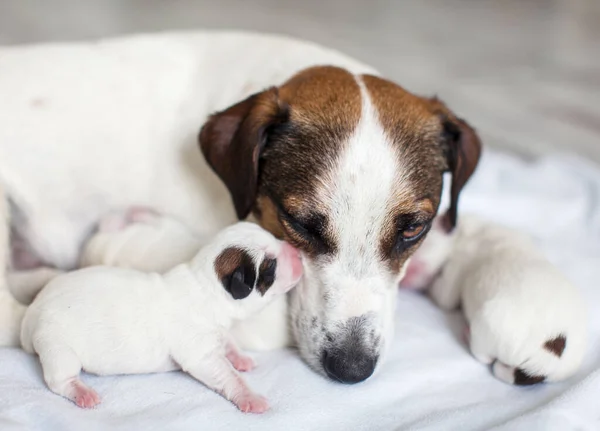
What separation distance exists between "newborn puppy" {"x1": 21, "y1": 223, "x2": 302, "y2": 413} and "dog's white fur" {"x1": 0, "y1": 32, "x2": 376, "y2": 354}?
0.61m

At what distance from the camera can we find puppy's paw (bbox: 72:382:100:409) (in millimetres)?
2186

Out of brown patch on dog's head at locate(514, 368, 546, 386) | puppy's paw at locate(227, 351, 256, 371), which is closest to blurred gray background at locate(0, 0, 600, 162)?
brown patch on dog's head at locate(514, 368, 546, 386)

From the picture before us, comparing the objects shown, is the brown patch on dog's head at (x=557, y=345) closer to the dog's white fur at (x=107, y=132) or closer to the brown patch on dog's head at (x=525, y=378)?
the brown patch on dog's head at (x=525, y=378)

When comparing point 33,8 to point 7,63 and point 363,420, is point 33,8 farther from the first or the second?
point 363,420

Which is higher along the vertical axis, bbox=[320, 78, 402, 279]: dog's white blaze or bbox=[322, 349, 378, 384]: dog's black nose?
bbox=[320, 78, 402, 279]: dog's white blaze

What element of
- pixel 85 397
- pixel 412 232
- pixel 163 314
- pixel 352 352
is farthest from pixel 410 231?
pixel 85 397

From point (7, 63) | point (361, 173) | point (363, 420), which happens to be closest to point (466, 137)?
point (361, 173)

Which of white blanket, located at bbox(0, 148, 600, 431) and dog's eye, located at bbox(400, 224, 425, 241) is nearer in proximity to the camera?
white blanket, located at bbox(0, 148, 600, 431)

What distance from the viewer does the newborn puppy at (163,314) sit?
2.22 m

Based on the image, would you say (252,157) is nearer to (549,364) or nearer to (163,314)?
(163,314)

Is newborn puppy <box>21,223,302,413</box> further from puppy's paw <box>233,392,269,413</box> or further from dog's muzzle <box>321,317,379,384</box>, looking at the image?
dog's muzzle <box>321,317,379,384</box>

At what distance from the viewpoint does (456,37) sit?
685cm

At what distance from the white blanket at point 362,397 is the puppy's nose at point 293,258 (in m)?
0.31

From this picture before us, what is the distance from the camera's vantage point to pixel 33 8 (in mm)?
6996
